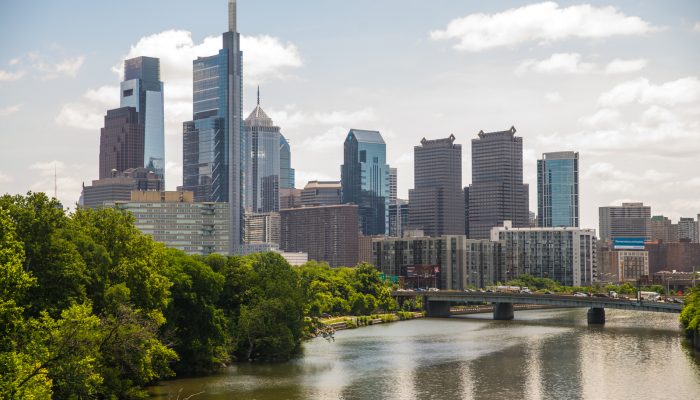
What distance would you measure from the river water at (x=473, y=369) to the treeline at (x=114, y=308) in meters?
4.05

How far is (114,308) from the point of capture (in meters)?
78.4

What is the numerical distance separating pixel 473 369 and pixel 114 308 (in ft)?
150

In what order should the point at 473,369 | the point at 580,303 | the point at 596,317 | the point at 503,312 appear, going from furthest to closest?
the point at 503,312 → the point at 580,303 → the point at 596,317 → the point at 473,369

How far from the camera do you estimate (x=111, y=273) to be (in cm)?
8419

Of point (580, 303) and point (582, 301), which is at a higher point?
point (582, 301)

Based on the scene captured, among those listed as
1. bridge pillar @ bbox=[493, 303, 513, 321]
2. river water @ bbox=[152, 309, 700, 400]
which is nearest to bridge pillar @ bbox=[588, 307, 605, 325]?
river water @ bbox=[152, 309, 700, 400]

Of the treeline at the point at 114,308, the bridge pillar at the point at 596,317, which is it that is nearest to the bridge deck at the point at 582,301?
the bridge pillar at the point at 596,317

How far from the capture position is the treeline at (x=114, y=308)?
2283 inches

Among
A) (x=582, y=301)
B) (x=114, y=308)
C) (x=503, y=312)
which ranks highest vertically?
(x=114, y=308)

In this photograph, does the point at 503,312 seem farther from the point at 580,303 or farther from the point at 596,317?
the point at 596,317

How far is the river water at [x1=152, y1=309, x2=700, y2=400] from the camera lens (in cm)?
8962

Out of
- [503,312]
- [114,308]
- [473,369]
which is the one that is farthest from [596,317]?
[114,308]

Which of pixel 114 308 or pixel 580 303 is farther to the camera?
pixel 580 303

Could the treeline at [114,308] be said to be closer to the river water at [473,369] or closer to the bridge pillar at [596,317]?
the river water at [473,369]
